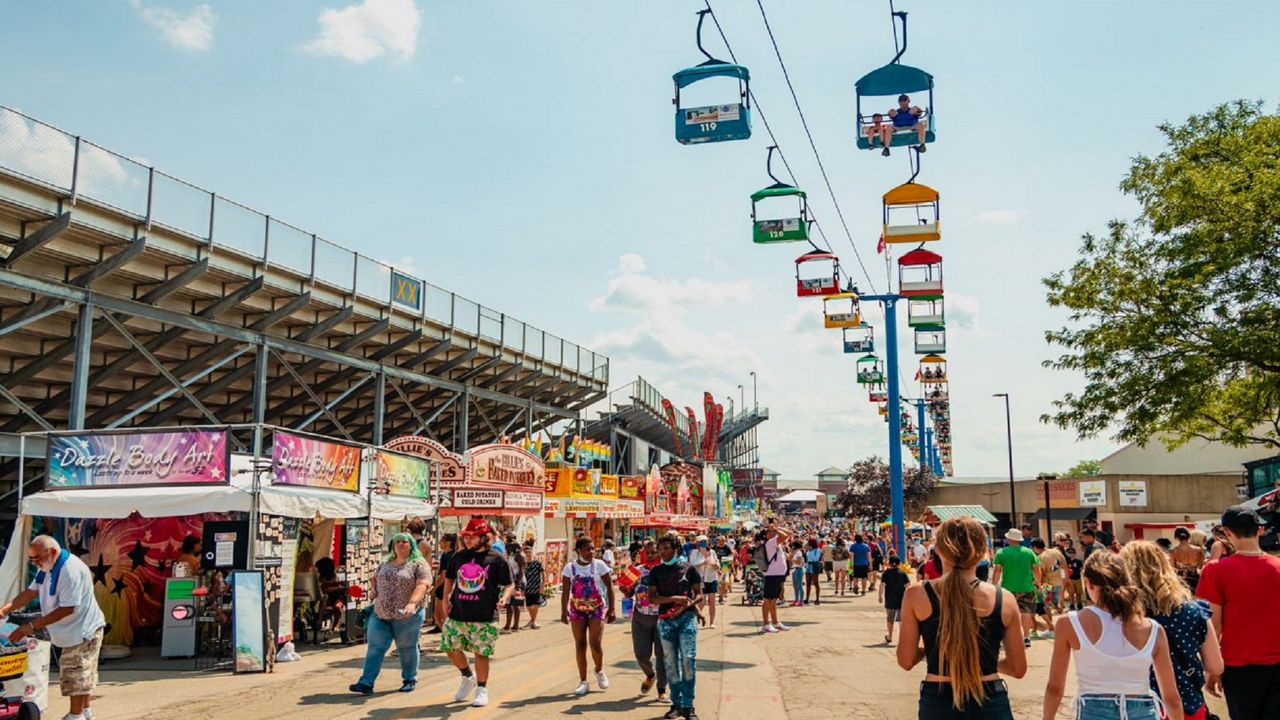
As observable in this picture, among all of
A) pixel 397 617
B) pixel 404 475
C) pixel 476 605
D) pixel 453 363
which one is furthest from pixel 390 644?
pixel 453 363

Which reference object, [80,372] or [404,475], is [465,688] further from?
[80,372]

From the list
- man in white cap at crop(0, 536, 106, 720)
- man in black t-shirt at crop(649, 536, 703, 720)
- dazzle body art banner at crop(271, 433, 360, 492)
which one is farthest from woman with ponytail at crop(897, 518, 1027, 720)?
dazzle body art banner at crop(271, 433, 360, 492)

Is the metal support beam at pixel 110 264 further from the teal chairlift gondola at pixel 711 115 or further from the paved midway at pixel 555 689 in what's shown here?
the teal chairlift gondola at pixel 711 115

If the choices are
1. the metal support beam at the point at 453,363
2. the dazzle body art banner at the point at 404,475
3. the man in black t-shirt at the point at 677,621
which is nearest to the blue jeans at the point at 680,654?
the man in black t-shirt at the point at 677,621

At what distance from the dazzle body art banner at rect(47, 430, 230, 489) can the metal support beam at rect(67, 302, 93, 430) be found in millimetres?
7967

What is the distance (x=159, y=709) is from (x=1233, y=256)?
19285mm

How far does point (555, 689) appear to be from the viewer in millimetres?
10594

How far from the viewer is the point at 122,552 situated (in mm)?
15203

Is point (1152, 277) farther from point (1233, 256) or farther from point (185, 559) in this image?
point (185, 559)

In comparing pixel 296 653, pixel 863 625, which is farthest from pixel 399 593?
pixel 863 625

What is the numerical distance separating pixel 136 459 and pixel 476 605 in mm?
6890

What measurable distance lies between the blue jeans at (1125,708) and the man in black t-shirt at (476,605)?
608cm

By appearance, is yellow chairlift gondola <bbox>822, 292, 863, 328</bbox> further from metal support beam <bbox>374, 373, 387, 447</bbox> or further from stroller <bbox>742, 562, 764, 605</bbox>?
metal support beam <bbox>374, 373, 387, 447</bbox>

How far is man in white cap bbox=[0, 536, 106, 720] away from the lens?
8234 millimetres
